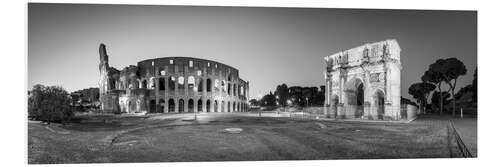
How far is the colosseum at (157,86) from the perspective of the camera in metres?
10.8

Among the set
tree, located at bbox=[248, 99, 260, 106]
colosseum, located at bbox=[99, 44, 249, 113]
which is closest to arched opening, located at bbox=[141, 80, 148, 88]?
colosseum, located at bbox=[99, 44, 249, 113]

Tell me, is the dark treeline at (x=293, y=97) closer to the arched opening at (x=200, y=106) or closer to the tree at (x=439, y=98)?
the arched opening at (x=200, y=106)

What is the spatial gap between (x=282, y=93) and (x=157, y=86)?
28.2 feet

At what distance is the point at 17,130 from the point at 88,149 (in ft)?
6.48

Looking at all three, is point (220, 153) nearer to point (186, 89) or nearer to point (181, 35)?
point (181, 35)

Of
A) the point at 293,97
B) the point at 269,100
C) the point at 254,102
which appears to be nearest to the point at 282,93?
the point at 293,97

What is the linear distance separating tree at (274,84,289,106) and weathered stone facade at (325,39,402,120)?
220 centimetres

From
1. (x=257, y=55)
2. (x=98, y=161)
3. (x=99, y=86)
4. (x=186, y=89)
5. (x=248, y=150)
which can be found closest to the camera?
(x=98, y=161)

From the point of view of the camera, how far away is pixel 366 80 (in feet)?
41.9

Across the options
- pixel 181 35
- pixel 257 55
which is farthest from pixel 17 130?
pixel 257 55

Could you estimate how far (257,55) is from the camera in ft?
31.6

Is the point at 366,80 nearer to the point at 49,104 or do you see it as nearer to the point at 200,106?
the point at 200,106

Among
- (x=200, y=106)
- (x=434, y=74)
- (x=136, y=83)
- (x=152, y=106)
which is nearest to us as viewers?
(x=434, y=74)

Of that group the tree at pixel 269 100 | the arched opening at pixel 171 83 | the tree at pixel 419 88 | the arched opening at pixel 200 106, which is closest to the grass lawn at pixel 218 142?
the tree at pixel 269 100
